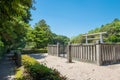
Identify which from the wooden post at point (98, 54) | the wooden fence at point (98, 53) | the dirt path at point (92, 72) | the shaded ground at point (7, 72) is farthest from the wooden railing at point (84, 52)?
the shaded ground at point (7, 72)

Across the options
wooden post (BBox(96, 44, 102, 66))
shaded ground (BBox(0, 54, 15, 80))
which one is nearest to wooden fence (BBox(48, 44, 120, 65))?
wooden post (BBox(96, 44, 102, 66))

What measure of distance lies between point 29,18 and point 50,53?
9583 millimetres

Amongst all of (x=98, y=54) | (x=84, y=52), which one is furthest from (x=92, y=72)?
(x=84, y=52)

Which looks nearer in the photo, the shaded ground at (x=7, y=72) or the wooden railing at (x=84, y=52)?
the shaded ground at (x=7, y=72)

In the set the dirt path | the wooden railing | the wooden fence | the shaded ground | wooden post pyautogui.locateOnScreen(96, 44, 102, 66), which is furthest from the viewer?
the wooden railing

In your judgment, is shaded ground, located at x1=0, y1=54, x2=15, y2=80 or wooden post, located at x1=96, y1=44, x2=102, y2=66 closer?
shaded ground, located at x1=0, y1=54, x2=15, y2=80

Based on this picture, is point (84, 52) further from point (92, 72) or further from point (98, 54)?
point (92, 72)

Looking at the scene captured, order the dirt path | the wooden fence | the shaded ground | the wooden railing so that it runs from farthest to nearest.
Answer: the wooden railing
the wooden fence
the shaded ground
the dirt path

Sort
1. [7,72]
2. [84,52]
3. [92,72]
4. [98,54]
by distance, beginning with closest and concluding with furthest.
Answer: [92,72] < [7,72] < [98,54] < [84,52]

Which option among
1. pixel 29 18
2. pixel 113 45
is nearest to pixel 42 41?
pixel 29 18

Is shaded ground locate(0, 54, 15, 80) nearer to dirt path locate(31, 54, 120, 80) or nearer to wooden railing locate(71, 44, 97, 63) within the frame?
dirt path locate(31, 54, 120, 80)

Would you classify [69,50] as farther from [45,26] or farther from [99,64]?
[45,26]

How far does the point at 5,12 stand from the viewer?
3887 mm

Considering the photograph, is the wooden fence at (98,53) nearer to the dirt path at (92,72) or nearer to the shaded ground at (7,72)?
the dirt path at (92,72)
